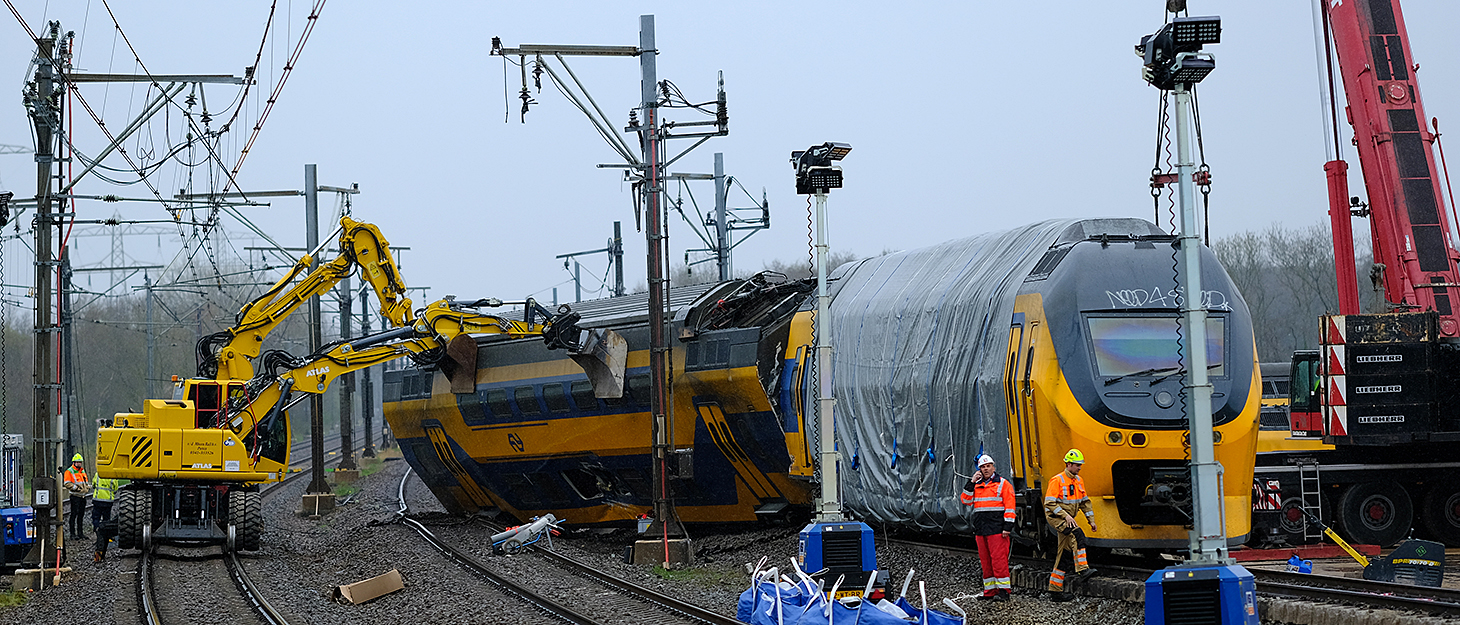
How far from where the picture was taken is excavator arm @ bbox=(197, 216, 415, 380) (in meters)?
22.6

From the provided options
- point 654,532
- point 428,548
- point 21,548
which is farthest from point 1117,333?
point 21,548

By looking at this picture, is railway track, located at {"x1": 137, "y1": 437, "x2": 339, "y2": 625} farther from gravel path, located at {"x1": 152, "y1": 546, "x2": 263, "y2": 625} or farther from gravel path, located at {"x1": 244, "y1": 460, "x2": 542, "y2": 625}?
gravel path, located at {"x1": 244, "y1": 460, "x2": 542, "y2": 625}

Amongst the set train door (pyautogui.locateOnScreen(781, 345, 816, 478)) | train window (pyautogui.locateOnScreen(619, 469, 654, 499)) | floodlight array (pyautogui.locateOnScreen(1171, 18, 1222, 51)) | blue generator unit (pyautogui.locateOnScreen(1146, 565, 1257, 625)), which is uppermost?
floodlight array (pyautogui.locateOnScreen(1171, 18, 1222, 51))

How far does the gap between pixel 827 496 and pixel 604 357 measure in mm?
8391

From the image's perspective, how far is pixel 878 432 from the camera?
1645 centimetres

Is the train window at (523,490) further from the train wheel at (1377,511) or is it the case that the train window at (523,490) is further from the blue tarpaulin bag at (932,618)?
the blue tarpaulin bag at (932,618)

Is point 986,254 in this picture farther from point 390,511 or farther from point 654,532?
point 390,511

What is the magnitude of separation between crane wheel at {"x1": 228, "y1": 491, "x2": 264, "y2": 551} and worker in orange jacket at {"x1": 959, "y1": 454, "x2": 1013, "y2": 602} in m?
13.4

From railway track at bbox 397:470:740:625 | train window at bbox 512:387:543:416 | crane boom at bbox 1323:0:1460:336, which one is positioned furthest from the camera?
train window at bbox 512:387:543:416

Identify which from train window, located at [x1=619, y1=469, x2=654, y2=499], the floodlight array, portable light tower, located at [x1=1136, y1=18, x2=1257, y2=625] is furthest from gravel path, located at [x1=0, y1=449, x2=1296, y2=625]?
the floodlight array

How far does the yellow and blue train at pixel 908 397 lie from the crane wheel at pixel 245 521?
12.4 ft

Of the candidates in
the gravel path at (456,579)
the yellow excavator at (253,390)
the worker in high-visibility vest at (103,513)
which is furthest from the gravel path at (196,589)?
the worker in high-visibility vest at (103,513)

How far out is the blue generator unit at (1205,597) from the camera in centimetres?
780

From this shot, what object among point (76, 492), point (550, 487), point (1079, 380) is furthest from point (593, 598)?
point (76, 492)
